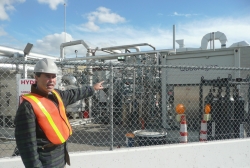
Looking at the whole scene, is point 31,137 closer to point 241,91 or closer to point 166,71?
point 166,71

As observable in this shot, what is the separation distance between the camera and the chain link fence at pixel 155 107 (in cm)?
607

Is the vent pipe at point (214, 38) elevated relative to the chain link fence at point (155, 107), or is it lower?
elevated

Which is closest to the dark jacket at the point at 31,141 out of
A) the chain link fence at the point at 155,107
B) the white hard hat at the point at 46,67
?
the white hard hat at the point at 46,67

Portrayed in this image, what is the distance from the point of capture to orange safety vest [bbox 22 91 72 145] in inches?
82.6

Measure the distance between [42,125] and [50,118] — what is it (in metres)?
0.09

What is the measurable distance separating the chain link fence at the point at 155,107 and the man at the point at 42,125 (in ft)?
8.35

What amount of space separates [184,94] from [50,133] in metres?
7.60

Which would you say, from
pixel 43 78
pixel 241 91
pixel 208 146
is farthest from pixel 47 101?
pixel 241 91

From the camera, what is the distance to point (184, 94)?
30.0ft

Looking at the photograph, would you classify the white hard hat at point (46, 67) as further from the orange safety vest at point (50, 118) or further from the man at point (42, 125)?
the orange safety vest at point (50, 118)

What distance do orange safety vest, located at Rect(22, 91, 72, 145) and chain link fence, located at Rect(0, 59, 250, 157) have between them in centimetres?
256

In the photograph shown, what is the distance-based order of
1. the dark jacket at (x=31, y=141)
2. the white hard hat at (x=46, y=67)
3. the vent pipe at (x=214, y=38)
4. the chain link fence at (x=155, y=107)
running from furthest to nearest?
the vent pipe at (x=214, y=38) → the chain link fence at (x=155, y=107) → the white hard hat at (x=46, y=67) → the dark jacket at (x=31, y=141)

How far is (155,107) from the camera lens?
938 cm

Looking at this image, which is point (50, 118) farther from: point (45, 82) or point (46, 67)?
point (46, 67)
